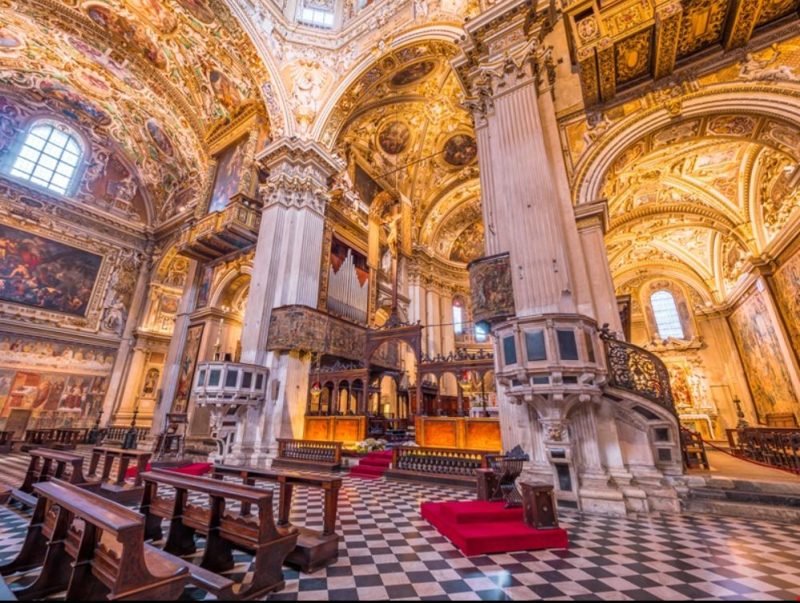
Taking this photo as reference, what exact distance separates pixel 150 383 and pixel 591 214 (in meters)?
19.5

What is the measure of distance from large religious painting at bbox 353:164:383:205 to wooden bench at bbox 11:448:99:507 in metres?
12.6

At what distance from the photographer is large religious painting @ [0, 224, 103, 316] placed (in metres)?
13.2

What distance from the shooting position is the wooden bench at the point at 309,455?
7.52 m

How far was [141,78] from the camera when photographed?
14125 mm

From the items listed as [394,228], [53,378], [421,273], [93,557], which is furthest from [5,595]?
[53,378]

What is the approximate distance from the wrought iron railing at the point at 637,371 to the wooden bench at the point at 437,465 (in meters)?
2.51

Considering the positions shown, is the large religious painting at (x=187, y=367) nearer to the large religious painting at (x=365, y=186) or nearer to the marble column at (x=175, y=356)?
the marble column at (x=175, y=356)

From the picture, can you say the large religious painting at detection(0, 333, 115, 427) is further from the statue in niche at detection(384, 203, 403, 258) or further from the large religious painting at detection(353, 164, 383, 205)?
the statue in niche at detection(384, 203, 403, 258)

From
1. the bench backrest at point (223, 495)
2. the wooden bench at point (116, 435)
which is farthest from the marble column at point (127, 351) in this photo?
the bench backrest at point (223, 495)

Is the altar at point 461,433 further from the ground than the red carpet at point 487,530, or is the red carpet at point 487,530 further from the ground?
the altar at point 461,433

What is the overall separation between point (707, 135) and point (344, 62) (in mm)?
11065

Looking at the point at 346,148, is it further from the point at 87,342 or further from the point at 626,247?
the point at 87,342

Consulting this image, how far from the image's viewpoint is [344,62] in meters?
12.1

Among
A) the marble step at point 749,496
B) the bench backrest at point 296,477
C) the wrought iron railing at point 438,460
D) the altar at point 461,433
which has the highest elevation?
the altar at point 461,433
